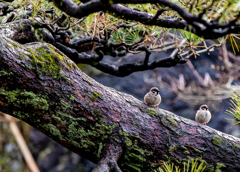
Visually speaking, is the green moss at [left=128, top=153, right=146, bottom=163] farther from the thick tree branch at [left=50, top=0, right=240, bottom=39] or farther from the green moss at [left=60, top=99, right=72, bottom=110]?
the thick tree branch at [left=50, top=0, right=240, bottom=39]

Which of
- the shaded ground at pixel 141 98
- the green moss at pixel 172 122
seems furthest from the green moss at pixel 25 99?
the shaded ground at pixel 141 98

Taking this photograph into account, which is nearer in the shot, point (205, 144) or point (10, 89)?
point (10, 89)

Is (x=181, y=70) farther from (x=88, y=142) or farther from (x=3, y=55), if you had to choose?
(x=3, y=55)

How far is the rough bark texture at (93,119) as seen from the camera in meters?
0.80

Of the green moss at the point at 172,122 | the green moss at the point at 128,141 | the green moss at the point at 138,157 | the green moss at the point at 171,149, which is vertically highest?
the green moss at the point at 172,122

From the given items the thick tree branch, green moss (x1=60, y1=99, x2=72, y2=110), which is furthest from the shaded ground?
the thick tree branch

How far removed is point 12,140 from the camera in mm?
2711

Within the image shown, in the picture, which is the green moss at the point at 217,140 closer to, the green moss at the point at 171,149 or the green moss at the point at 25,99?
the green moss at the point at 171,149

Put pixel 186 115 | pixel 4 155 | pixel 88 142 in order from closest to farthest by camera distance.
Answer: pixel 88 142 → pixel 4 155 → pixel 186 115

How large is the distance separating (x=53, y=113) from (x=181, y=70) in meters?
2.90

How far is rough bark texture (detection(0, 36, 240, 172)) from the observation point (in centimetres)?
80

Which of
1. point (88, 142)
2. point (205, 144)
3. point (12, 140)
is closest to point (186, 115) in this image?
point (205, 144)

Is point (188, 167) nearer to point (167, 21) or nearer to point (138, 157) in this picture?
point (138, 157)

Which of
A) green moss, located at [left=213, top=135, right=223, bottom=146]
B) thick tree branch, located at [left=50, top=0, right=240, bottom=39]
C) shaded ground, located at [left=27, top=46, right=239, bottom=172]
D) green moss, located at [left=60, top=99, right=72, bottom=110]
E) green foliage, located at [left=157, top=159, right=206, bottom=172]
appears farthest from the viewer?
shaded ground, located at [left=27, top=46, right=239, bottom=172]
